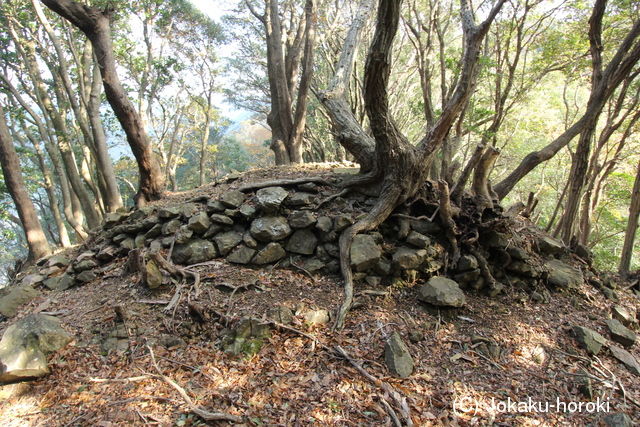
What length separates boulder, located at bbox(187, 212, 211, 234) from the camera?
179 inches

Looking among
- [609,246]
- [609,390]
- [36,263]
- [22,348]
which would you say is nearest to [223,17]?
[36,263]

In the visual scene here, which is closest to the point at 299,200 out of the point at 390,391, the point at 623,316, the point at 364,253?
the point at 364,253

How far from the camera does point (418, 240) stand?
14.2 feet

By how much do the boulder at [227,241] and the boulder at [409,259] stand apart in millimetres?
2293

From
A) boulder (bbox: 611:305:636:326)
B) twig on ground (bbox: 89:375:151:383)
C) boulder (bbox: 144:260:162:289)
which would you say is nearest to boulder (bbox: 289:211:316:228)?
boulder (bbox: 144:260:162:289)

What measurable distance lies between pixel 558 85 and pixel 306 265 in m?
14.8

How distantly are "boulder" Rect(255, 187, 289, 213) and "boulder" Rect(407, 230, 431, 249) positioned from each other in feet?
6.47

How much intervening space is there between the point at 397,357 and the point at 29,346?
3.69 m

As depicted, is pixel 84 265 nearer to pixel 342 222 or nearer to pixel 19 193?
pixel 19 193

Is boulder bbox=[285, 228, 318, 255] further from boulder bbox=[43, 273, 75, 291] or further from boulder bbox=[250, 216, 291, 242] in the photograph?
boulder bbox=[43, 273, 75, 291]

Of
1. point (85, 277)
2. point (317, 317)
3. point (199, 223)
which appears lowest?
point (317, 317)

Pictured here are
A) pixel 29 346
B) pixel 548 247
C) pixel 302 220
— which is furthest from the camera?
pixel 548 247

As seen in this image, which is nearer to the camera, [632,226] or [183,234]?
[183,234]

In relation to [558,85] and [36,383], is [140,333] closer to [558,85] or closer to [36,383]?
[36,383]
